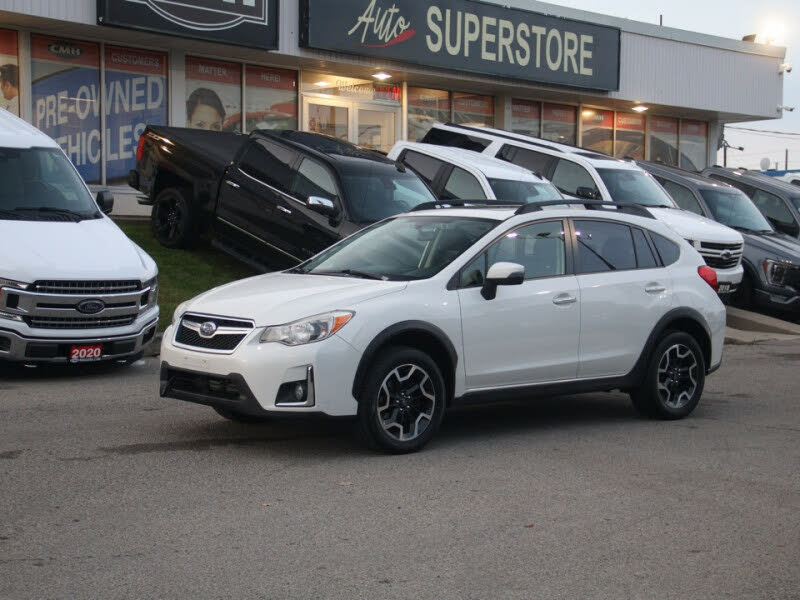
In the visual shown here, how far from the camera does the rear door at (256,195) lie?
14.7 metres

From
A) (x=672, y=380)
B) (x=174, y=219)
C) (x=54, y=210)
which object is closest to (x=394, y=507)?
(x=672, y=380)

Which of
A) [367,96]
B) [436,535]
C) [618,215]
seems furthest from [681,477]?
[367,96]

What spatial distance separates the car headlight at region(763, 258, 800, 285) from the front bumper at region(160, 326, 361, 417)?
12855mm

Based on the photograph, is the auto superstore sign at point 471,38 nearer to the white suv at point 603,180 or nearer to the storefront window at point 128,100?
the storefront window at point 128,100

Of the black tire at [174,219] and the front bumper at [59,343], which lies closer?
the front bumper at [59,343]

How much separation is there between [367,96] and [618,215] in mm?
16483

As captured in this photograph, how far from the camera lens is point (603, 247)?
876 centimetres

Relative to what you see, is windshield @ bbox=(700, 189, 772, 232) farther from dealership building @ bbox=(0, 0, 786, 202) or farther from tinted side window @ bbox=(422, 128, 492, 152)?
dealership building @ bbox=(0, 0, 786, 202)

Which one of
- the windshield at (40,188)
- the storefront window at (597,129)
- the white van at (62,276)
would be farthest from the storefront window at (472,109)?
the white van at (62,276)

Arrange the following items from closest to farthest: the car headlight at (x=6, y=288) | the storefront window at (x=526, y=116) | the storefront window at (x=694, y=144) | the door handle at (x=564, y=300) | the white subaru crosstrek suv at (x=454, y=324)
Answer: the white subaru crosstrek suv at (x=454, y=324) → the door handle at (x=564, y=300) → the car headlight at (x=6, y=288) → the storefront window at (x=526, y=116) → the storefront window at (x=694, y=144)

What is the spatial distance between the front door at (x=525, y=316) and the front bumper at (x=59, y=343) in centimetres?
438

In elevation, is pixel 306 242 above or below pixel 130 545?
above

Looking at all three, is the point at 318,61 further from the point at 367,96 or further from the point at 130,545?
the point at 130,545

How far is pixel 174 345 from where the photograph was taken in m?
7.46
